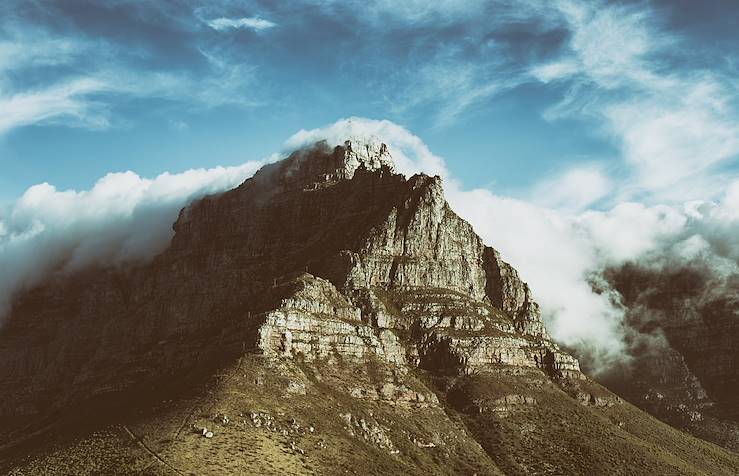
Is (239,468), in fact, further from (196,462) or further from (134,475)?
(134,475)

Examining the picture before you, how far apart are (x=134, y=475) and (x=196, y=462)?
12589 millimetres

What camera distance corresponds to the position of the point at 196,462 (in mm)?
192000

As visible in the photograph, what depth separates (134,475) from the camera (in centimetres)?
18750

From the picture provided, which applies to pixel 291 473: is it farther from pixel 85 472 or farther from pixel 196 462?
pixel 85 472

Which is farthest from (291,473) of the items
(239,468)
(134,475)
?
(134,475)

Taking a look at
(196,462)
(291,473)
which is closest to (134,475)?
(196,462)

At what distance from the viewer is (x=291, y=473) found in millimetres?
197750

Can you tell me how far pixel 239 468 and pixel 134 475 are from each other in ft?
69.0

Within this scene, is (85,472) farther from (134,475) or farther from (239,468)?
(239,468)

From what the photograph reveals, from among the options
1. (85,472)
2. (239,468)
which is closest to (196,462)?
(239,468)

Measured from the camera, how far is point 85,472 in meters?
197

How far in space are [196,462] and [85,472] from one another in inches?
983

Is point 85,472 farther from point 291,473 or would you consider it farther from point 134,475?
point 291,473

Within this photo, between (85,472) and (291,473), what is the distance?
43.5 meters
